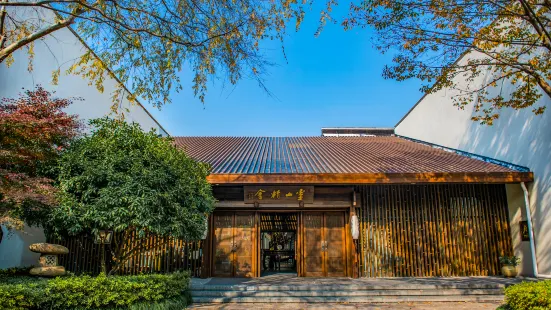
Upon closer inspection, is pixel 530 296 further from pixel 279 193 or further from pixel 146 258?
pixel 146 258

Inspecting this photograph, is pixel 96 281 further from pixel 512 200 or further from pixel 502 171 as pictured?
pixel 512 200

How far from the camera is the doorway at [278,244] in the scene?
1143cm

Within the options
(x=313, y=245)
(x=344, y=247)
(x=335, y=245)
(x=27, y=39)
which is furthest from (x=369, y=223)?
(x=27, y=39)

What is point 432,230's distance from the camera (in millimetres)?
9078

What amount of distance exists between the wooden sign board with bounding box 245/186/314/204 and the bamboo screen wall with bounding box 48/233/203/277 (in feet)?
5.67

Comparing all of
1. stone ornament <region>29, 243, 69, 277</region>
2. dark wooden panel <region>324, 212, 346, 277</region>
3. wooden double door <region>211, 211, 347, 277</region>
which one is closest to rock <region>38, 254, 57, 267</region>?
stone ornament <region>29, 243, 69, 277</region>

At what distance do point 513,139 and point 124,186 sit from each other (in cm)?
887

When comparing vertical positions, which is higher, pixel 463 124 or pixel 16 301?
pixel 463 124

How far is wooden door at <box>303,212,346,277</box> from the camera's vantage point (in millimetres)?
8992

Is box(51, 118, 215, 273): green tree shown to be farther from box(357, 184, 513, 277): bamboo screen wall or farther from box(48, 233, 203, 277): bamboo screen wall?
box(357, 184, 513, 277): bamboo screen wall

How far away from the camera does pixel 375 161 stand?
9664 millimetres

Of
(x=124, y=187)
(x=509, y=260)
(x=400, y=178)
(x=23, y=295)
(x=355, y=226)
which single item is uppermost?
(x=400, y=178)

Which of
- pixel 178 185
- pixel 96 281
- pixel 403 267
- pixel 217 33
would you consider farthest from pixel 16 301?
pixel 403 267

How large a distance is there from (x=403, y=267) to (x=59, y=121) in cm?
793
